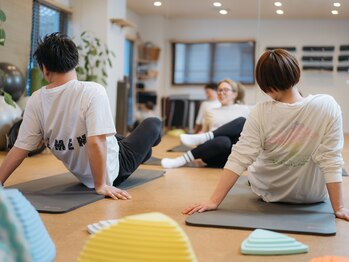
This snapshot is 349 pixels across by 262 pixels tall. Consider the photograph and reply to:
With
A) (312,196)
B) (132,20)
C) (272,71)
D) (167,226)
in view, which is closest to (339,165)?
(312,196)

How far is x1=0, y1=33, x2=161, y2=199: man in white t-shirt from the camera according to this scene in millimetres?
2121

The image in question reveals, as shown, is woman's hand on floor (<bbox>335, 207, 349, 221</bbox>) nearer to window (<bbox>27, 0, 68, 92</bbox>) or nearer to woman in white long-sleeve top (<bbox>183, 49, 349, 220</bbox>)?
woman in white long-sleeve top (<bbox>183, 49, 349, 220</bbox>)

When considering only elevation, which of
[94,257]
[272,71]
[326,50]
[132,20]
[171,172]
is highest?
[132,20]

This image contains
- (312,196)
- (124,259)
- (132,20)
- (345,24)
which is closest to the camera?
(124,259)

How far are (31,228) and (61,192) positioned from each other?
1366 mm

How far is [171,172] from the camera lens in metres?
3.29

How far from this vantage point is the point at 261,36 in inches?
218

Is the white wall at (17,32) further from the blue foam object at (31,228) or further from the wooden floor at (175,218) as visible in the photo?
the blue foam object at (31,228)

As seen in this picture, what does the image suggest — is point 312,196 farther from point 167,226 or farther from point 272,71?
point 167,226

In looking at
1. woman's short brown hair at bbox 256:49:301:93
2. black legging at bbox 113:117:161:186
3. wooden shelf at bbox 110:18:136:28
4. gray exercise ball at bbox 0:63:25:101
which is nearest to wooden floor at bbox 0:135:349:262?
black legging at bbox 113:117:161:186

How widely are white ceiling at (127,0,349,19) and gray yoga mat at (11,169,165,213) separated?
3131 mm

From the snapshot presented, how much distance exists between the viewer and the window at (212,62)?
5484 mm

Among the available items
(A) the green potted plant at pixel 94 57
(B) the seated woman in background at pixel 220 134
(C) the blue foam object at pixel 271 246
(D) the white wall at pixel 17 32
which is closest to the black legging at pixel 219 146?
(B) the seated woman in background at pixel 220 134

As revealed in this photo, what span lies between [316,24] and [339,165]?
12.2 ft
